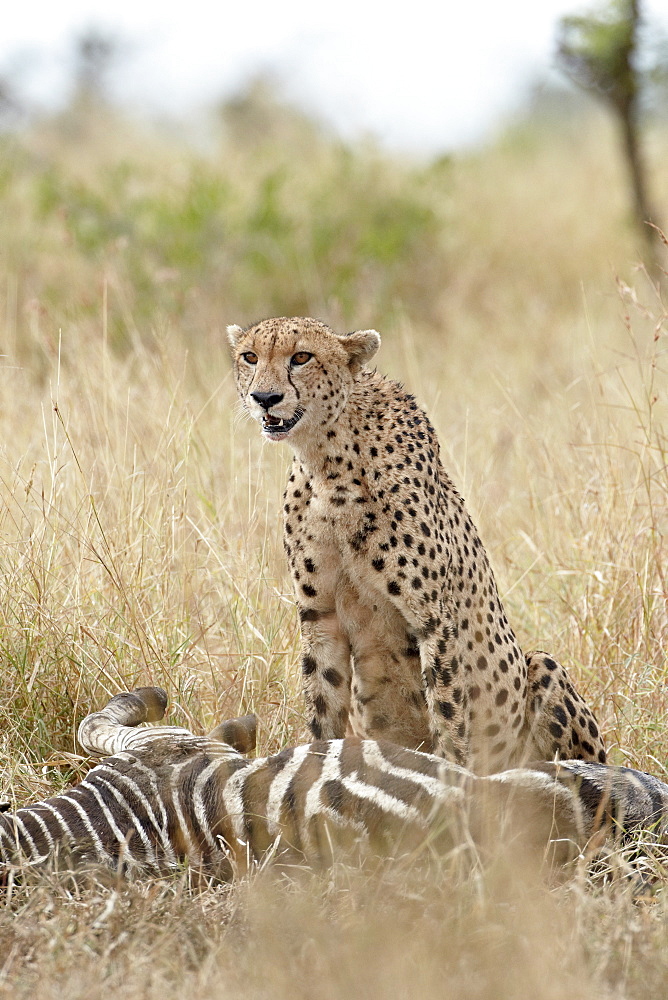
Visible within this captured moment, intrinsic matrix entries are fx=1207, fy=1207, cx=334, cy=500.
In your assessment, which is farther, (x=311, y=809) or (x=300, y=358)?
(x=300, y=358)

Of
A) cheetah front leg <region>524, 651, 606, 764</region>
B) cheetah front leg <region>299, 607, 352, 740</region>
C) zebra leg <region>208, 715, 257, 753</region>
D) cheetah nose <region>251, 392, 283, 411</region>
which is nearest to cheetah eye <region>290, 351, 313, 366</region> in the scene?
cheetah nose <region>251, 392, 283, 411</region>

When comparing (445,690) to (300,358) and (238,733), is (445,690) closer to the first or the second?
(238,733)

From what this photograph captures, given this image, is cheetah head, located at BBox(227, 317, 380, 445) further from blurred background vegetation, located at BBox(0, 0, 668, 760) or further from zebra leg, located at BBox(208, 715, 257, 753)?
zebra leg, located at BBox(208, 715, 257, 753)

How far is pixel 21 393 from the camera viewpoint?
5.35 meters

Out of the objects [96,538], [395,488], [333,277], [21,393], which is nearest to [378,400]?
[395,488]

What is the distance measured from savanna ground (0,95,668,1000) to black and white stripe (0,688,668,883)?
0.33 ft

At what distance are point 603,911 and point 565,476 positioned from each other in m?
2.42

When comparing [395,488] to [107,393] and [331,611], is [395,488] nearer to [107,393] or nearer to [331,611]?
[331,611]

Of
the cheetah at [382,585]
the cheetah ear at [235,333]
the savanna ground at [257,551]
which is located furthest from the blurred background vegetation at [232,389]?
the cheetah ear at [235,333]

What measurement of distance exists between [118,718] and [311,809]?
28.1 inches

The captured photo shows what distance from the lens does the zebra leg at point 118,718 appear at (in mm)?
3129

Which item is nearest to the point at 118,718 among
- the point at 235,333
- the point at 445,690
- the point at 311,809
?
the point at 311,809

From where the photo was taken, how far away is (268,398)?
10.5 ft

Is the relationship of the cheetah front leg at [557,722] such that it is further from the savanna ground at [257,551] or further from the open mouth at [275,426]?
the open mouth at [275,426]
